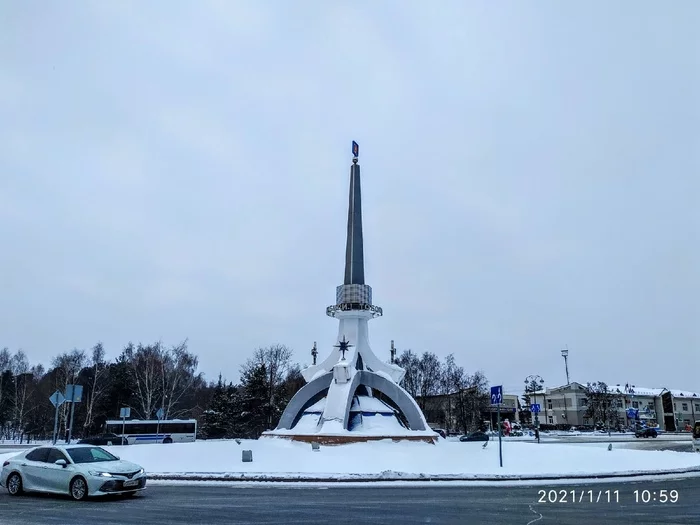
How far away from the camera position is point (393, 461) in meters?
24.8

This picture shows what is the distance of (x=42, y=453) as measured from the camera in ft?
48.9

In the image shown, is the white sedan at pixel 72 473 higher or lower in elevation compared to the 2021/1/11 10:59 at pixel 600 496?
higher

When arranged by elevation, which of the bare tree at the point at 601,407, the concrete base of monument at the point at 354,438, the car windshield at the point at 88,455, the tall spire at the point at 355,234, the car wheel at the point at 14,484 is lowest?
the car wheel at the point at 14,484

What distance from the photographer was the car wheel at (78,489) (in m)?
13.8

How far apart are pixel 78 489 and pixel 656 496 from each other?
1480 cm

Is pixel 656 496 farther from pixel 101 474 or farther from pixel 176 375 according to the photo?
pixel 176 375

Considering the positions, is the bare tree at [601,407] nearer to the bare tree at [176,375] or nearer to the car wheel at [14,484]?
the bare tree at [176,375]

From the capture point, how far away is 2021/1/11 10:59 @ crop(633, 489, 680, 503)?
47.3ft

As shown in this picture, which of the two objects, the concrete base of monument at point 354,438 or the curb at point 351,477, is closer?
the curb at point 351,477

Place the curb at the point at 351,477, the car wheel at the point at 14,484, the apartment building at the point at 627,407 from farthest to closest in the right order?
the apartment building at the point at 627,407
the curb at the point at 351,477
the car wheel at the point at 14,484

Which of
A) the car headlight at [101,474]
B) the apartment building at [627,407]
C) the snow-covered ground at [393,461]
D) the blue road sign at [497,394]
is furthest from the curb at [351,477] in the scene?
the apartment building at [627,407]

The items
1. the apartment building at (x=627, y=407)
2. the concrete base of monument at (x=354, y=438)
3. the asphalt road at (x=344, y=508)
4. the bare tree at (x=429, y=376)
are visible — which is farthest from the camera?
the apartment building at (x=627, y=407)

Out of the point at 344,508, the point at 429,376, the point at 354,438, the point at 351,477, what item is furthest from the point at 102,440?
the point at 429,376

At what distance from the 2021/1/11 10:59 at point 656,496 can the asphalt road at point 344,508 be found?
0.23 m
